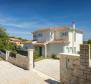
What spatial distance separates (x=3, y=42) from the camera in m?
37.0

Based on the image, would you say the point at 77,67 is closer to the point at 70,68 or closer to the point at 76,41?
the point at 70,68

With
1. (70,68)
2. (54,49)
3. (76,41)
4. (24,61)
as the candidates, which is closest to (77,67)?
(70,68)

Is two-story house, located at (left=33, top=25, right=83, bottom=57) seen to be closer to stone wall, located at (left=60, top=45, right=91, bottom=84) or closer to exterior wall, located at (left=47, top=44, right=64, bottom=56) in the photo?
exterior wall, located at (left=47, top=44, right=64, bottom=56)

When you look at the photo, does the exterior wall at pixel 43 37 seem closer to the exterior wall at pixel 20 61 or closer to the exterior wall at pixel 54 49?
the exterior wall at pixel 54 49

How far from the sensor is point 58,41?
36.0m

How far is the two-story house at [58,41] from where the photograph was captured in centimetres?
3556

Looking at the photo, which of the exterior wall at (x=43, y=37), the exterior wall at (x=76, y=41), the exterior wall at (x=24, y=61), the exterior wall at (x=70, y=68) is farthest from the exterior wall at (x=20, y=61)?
the exterior wall at (x=76, y=41)

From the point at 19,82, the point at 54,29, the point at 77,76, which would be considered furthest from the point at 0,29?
the point at 77,76

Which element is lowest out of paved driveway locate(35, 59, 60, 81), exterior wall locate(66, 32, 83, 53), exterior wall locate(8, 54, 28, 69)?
paved driveway locate(35, 59, 60, 81)

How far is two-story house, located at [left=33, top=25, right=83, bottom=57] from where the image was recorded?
117 ft

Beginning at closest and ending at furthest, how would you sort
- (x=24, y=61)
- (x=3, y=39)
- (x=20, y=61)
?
(x=24, y=61) → (x=20, y=61) → (x=3, y=39)

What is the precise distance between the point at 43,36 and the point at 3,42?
957 centimetres

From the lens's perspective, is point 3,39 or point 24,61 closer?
point 24,61

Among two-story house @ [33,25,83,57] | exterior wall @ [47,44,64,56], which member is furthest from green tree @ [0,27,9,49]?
exterior wall @ [47,44,64,56]
